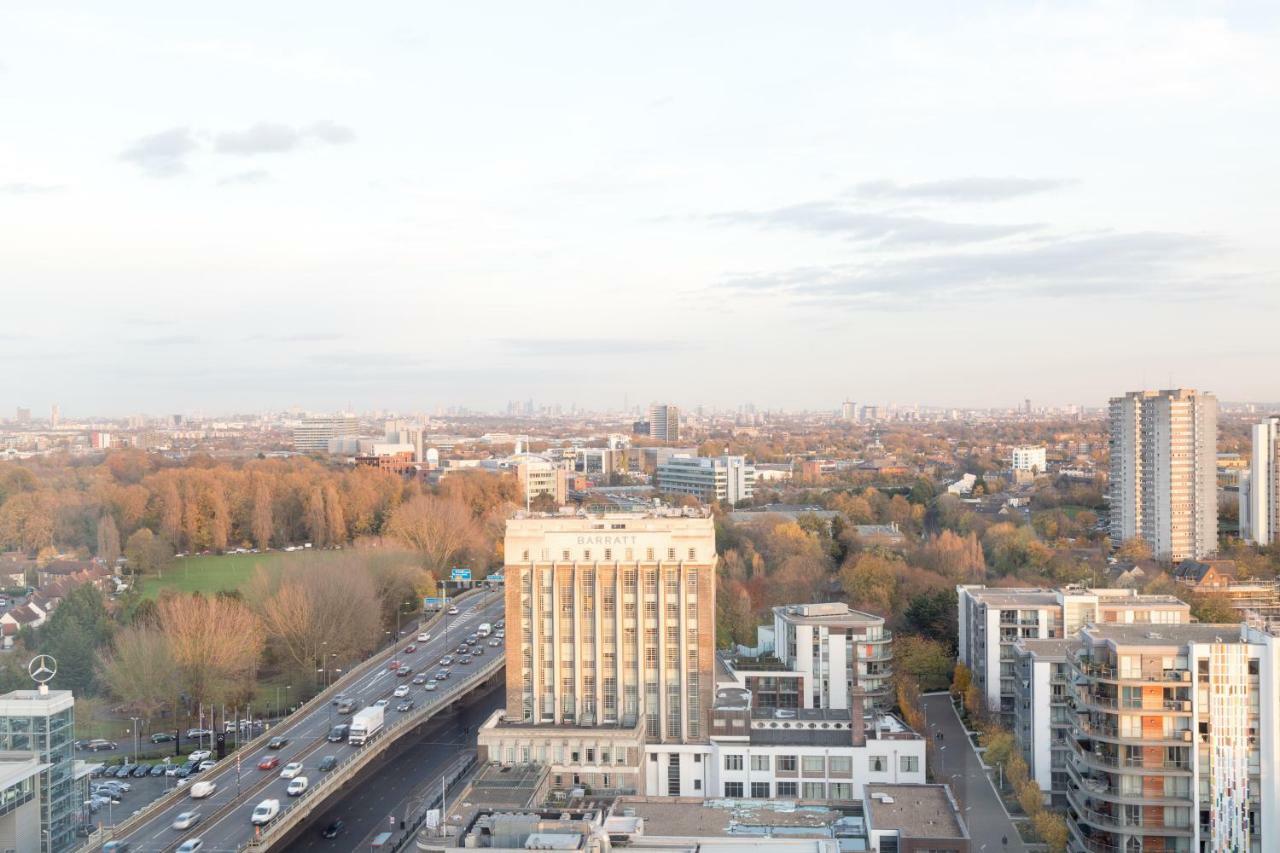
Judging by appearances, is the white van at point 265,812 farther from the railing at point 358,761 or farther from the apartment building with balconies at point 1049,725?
the apartment building with balconies at point 1049,725

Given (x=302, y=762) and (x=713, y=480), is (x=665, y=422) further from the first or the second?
(x=302, y=762)

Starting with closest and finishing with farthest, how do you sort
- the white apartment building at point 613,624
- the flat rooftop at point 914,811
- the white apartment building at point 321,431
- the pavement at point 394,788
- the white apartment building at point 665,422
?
1. the flat rooftop at point 914,811
2. the pavement at point 394,788
3. the white apartment building at point 613,624
4. the white apartment building at point 321,431
5. the white apartment building at point 665,422

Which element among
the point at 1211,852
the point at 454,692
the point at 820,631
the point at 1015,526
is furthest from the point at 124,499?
the point at 1211,852

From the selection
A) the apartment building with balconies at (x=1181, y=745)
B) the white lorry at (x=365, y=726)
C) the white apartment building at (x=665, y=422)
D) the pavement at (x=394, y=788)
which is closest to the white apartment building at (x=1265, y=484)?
the pavement at (x=394, y=788)

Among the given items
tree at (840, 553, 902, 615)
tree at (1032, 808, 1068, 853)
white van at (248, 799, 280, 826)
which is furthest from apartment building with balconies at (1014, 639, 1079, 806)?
white van at (248, 799, 280, 826)

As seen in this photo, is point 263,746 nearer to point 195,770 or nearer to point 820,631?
point 195,770

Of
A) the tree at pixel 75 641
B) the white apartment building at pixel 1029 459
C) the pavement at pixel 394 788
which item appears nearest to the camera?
the pavement at pixel 394 788

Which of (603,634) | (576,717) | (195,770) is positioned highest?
(603,634)
